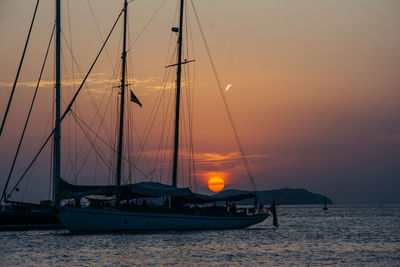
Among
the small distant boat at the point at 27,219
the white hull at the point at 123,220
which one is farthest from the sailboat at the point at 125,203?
the small distant boat at the point at 27,219

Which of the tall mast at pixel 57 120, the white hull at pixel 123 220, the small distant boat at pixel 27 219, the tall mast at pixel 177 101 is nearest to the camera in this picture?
the white hull at pixel 123 220

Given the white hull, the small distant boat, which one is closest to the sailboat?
the white hull

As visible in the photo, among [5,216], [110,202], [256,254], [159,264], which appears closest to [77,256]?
[159,264]

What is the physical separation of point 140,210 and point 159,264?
806 inches

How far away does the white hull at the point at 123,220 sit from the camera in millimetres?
58969

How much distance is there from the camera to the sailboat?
195ft

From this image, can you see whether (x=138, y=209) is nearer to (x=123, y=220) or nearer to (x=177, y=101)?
(x=123, y=220)

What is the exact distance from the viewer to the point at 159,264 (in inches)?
1615

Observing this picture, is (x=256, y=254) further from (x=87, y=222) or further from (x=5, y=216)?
(x=5, y=216)

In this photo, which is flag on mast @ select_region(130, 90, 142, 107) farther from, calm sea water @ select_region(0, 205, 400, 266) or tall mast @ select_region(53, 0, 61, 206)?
calm sea water @ select_region(0, 205, 400, 266)

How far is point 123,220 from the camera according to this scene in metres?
60.0

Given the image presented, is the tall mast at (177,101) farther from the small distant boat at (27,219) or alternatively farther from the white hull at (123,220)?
the small distant boat at (27,219)

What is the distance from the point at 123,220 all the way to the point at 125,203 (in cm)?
273

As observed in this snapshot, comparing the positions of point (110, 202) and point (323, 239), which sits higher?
point (110, 202)
